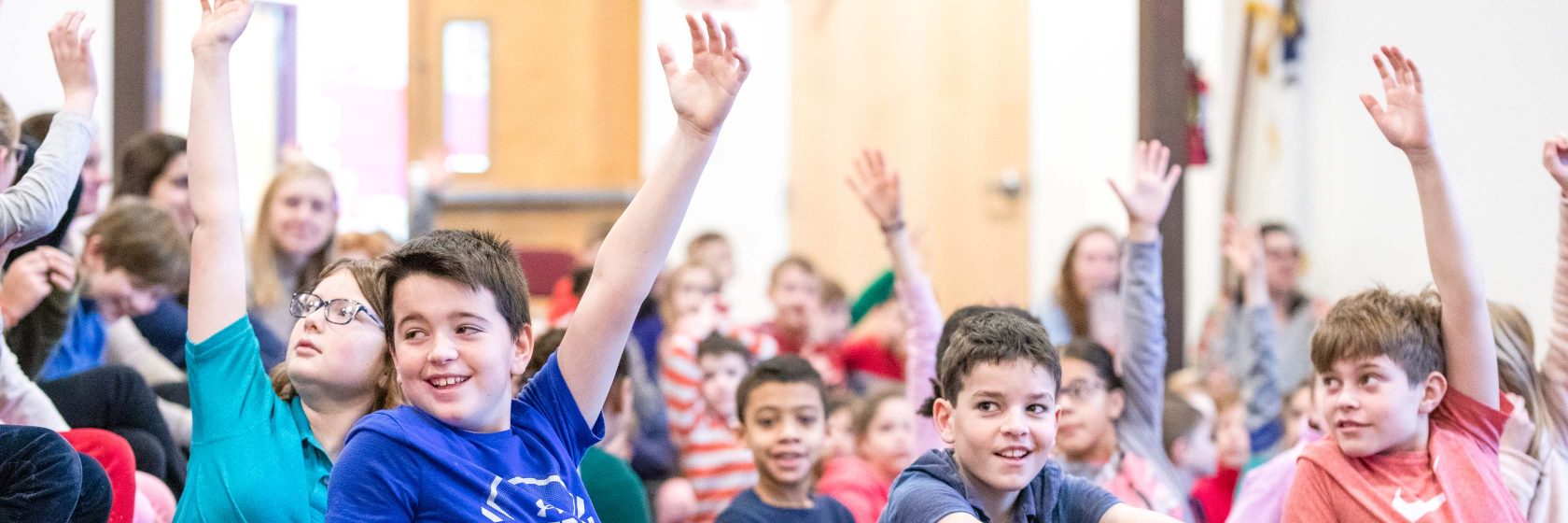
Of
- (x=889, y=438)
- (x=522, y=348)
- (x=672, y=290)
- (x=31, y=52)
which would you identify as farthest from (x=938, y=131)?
(x=522, y=348)

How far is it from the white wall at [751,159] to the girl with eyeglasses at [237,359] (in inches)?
184

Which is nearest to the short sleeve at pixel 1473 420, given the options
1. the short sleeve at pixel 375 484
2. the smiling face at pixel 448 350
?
the smiling face at pixel 448 350

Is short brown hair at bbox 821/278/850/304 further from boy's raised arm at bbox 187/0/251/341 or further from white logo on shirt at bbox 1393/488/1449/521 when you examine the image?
boy's raised arm at bbox 187/0/251/341

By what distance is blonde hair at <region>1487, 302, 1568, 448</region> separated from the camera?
8.16ft

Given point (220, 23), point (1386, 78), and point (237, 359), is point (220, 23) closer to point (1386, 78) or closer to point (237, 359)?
point (237, 359)

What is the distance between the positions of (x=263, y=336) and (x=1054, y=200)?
3766mm

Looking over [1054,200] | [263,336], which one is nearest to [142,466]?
[263,336]

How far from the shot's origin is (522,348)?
5.79 ft

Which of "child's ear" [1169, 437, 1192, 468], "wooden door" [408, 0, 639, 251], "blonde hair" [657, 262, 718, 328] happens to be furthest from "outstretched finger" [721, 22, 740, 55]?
"wooden door" [408, 0, 639, 251]

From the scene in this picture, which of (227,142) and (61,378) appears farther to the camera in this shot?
(61,378)

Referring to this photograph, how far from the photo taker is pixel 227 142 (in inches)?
77.2

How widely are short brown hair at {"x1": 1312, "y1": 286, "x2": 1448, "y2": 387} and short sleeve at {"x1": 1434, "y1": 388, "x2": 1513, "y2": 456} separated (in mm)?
57

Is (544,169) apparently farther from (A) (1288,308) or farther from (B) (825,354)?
(A) (1288,308)

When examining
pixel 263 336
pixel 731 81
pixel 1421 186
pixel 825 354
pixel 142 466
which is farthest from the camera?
pixel 825 354
